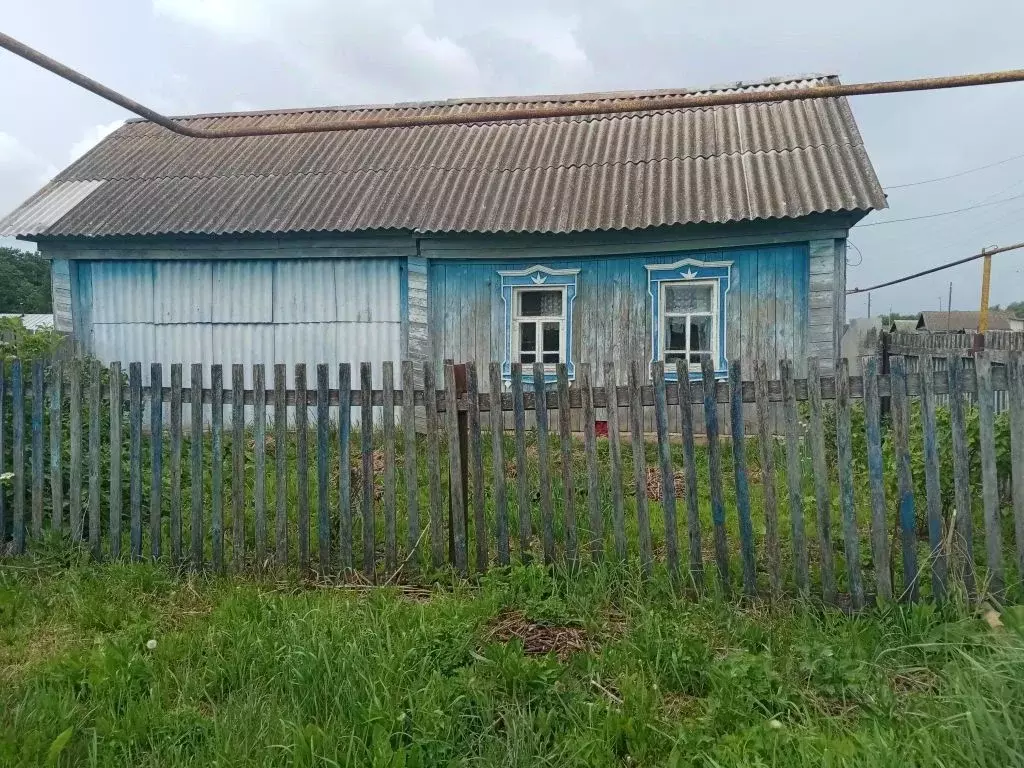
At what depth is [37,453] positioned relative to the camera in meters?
4.72

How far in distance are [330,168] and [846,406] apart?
9.82m

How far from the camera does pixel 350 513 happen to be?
421 centimetres

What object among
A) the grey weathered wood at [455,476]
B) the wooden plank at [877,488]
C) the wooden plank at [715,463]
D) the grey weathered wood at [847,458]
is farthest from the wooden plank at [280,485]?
the wooden plank at [877,488]

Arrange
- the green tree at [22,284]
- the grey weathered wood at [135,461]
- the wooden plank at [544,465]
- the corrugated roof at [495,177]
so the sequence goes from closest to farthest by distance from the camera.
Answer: the wooden plank at [544,465]
the grey weathered wood at [135,461]
the corrugated roof at [495,177]
the green tree at [22,284]

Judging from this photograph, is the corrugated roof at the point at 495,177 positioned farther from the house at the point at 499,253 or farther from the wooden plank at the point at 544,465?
the wooden plank at the point at 544,465

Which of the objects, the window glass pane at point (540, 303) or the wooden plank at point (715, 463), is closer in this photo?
the wooden plank at point (715, 463)

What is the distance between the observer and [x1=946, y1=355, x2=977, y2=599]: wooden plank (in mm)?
3492

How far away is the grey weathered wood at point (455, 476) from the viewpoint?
4113 millimetres

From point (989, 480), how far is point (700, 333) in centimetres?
603

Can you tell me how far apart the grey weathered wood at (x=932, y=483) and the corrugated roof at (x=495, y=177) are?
5.30 m

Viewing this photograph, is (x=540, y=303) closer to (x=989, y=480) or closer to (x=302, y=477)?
(x=302, y=477)

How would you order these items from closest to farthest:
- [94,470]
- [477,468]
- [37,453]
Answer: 1. [477,468]
2. [94,470]
3. [37,453]

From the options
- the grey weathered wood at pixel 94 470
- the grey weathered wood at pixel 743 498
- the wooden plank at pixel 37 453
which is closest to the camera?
the grey weathered wood at pixel 743 498

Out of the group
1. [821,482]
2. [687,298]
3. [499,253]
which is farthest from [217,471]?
[687,298]
